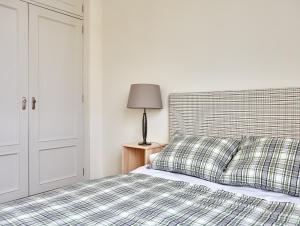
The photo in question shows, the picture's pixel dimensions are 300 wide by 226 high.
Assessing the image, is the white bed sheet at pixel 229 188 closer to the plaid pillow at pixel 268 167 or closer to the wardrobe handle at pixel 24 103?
the plaid pillow at pixel 268 167

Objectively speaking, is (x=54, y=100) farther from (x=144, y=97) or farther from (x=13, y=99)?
(x=144, y=97)

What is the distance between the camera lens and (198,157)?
203cm

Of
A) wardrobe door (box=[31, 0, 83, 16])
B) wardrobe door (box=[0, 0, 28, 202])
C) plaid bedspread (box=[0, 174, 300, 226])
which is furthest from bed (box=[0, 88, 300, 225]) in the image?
wardrobe door (box=[31, 0, 83, 16])

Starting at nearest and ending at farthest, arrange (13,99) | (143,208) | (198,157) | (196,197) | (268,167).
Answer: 1. (143,208)
2. (196,197)
3. (268,167)
4. (198,157)
5. (13,99)

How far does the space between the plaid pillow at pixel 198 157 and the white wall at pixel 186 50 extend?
584mm

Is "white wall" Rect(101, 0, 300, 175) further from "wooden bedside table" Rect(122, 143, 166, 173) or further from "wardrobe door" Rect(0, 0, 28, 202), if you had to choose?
"wardrobe door" Rect(0, 0, 28, 202)

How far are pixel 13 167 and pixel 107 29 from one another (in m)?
1.86

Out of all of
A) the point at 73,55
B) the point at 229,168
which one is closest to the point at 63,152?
the point at 73,55

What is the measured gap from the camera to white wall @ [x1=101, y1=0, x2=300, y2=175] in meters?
→ 2.19

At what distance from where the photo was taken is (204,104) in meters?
2.56

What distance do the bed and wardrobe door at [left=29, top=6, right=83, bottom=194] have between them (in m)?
1.38

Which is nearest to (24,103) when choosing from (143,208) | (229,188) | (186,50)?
(186,50)

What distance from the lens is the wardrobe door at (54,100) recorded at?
2947 millimetres

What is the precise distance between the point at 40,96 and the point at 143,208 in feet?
6.84
